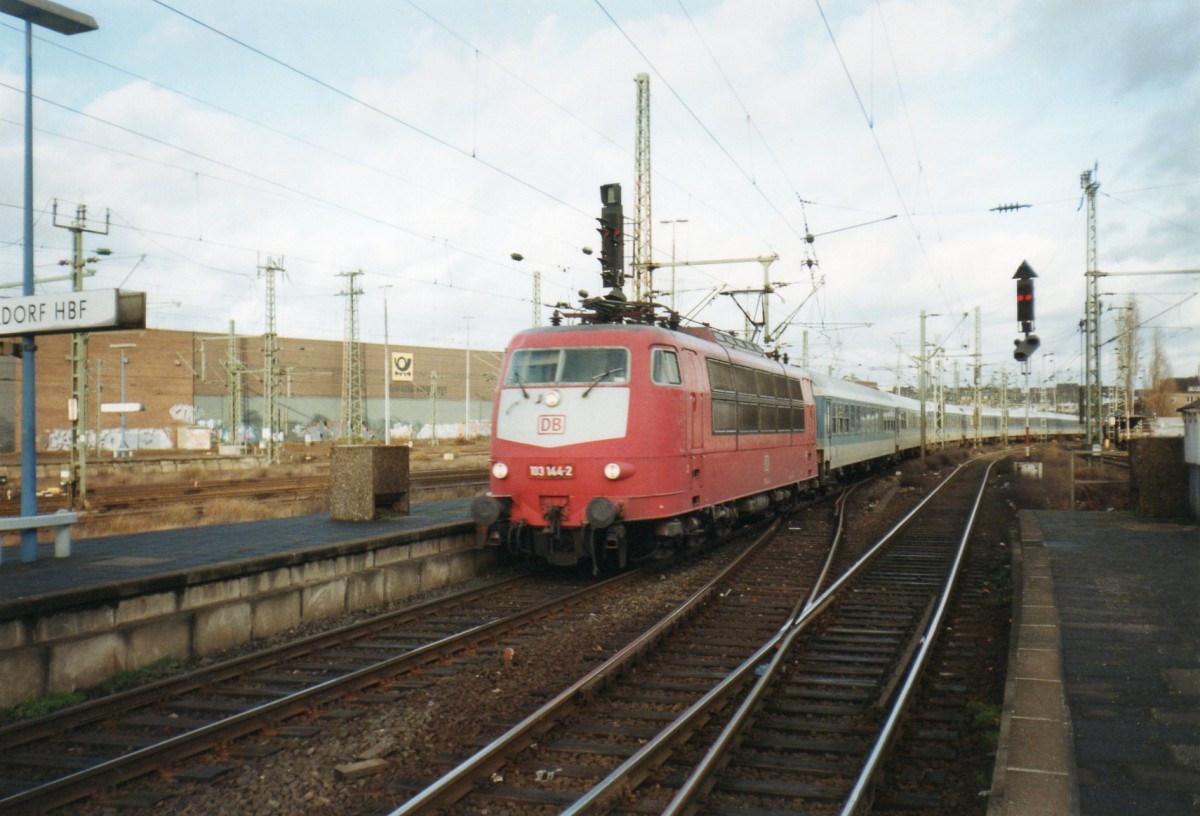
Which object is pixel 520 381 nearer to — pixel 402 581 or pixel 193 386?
pixel 402 581

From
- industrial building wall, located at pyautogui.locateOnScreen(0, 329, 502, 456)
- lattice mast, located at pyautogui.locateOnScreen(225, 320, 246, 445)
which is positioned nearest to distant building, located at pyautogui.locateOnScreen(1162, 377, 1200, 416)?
lattice mast, located at pyautogui.locateOnScreen(225, 320, 246, 445)

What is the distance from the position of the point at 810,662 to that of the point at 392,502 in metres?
8.50

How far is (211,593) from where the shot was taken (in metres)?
9.00

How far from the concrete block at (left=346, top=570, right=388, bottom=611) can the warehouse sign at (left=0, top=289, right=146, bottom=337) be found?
3.65m

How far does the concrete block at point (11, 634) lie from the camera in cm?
702

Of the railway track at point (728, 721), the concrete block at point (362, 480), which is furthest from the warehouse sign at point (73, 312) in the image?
the railway track at point (728, 721)

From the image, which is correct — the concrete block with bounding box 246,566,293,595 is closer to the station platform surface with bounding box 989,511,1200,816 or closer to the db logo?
the db logo

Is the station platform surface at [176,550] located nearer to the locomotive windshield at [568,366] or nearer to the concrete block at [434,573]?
the concrete block at [434,573]

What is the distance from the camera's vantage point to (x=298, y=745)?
616 cm

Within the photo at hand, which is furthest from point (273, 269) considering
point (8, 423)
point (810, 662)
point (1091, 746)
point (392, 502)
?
point (1091, 746)

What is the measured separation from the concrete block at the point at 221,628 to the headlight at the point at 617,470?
172 inches

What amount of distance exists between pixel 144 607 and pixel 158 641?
34 centimetres

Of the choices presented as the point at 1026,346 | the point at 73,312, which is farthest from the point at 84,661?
the point at 1026,346

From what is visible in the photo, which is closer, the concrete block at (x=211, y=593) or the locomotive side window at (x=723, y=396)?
the concrete block at (x=211, y=593)
